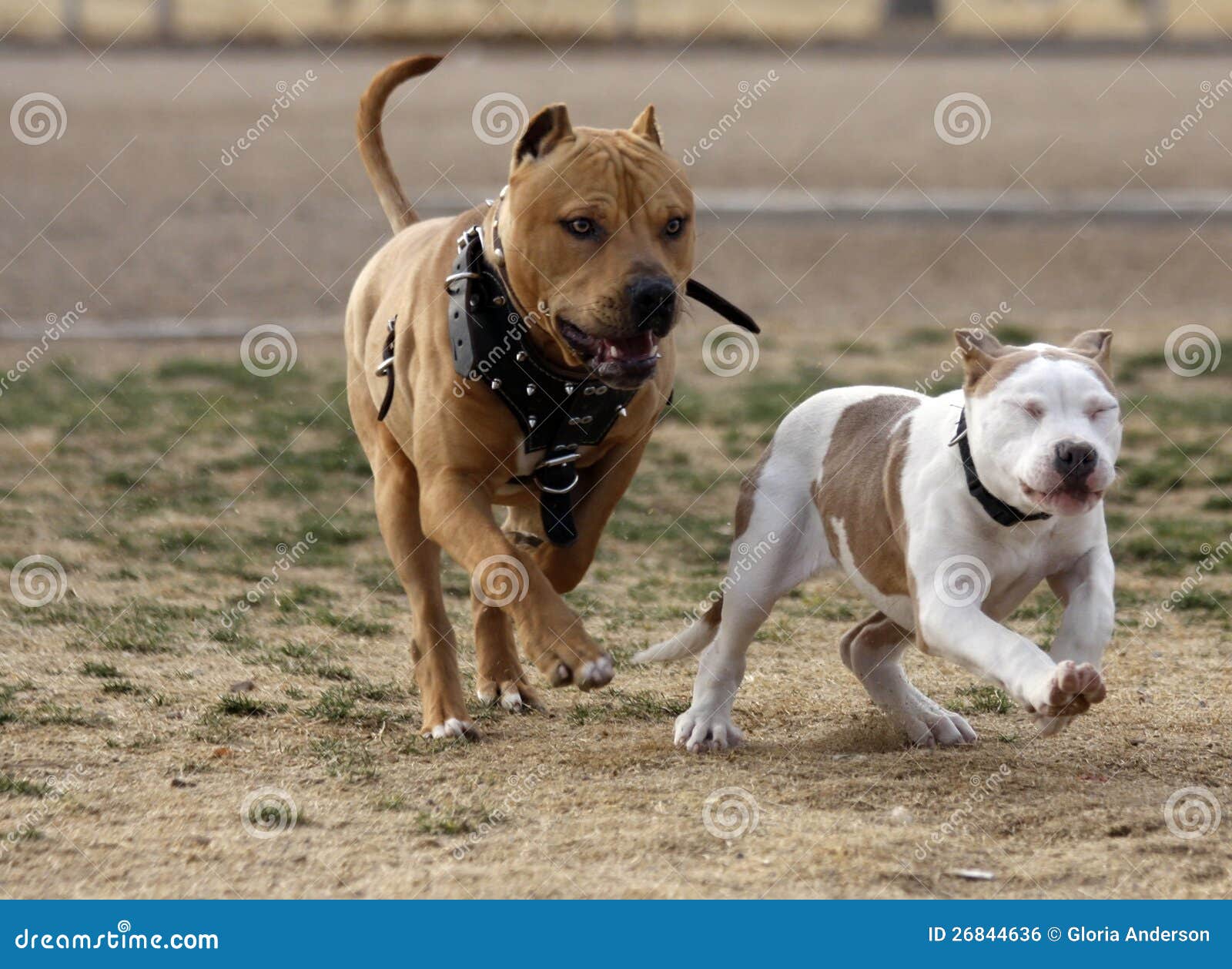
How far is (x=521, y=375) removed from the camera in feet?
17.4

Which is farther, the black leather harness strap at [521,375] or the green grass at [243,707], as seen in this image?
the green grass at [243,707]

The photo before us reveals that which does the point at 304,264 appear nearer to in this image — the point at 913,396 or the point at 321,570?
the point at 321,570

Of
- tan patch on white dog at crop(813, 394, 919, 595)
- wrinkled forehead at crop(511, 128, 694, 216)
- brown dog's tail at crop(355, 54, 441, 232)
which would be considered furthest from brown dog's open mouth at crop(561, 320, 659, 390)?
brown dog's tail at crop(355, 54, 441, 232)

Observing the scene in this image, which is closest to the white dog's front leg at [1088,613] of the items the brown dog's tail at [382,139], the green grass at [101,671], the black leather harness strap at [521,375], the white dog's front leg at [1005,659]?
the white dog's front leg at [1005,659]

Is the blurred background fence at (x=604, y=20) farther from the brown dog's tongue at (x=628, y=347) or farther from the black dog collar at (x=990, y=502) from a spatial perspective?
the black dog collar at (x=990, y=502)

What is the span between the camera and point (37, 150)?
1858 centimetres

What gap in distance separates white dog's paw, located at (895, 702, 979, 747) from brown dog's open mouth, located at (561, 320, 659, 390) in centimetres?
133

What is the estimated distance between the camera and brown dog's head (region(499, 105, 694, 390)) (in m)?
4.99

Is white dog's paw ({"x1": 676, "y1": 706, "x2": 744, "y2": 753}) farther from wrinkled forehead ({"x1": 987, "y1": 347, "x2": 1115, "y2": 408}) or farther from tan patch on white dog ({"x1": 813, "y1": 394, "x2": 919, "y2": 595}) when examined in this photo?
wrinkled forehead ({"x1": 987, "y1": 347, "x2": 1115, "y2": 408})

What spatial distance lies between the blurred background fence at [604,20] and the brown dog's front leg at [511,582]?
22.9 meters

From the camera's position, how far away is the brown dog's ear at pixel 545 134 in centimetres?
521

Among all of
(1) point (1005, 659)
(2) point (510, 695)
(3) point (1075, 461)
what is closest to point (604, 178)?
(3) point (1075, 461)

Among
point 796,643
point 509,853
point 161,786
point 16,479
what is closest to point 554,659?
point 509,853

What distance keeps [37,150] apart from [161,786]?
14962 millimetres
